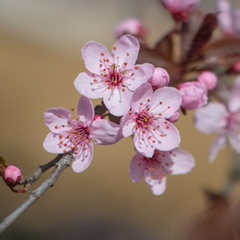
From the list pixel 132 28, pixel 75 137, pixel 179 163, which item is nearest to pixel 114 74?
pixel 75 137

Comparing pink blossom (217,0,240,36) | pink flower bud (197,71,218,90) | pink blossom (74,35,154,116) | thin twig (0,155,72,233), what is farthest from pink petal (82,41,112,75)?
pink blossom (217,0,240,36)

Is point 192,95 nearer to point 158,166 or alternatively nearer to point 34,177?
point 158,166

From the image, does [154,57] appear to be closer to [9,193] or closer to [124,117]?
[124,117]

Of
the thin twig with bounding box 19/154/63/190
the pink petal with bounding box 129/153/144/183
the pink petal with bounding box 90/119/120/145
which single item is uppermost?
the thin twig with bounding box 19/154/63/190

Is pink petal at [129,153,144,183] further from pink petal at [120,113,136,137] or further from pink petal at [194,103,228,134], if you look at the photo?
pink petal at [194,103,228,134]

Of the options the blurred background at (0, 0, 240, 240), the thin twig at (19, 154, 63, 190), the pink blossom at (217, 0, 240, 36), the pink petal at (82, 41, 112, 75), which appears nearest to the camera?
the thin twig at (19, 154, 63, 190)

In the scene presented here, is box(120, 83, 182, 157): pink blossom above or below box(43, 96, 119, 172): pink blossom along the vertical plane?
below

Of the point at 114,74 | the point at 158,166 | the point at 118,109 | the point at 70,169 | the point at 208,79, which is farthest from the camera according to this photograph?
the point at 70,169
